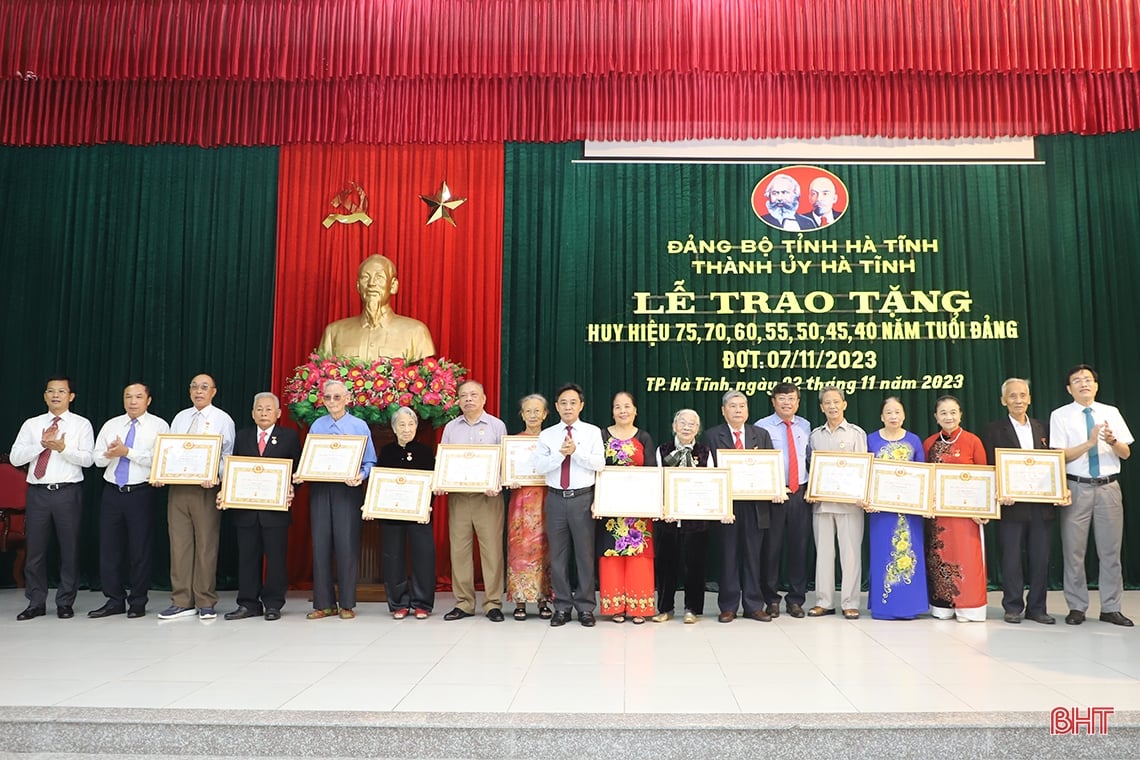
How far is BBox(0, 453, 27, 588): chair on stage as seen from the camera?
21.2 feet

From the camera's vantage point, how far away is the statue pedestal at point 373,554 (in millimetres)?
6082

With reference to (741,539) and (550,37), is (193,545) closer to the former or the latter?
(741,539)

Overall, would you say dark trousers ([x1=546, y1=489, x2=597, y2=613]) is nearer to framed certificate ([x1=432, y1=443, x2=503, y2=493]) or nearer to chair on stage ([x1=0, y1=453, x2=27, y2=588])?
framed certificate ([x1=432, y1=443, x2=503, y2=493])

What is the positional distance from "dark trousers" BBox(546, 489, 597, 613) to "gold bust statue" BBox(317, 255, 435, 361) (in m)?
1.93

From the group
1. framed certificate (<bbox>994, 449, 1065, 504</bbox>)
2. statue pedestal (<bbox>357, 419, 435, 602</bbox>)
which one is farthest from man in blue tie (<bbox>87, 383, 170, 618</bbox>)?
framed certificate (<bbox>994, 449, 1065, 504</bbox>)

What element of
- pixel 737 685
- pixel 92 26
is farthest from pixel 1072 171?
pixel 92 26

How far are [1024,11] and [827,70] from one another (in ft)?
4.66

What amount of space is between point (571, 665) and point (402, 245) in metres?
4.24

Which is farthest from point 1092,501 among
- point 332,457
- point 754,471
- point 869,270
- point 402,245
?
point 402,245

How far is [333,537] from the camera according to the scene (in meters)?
5.49

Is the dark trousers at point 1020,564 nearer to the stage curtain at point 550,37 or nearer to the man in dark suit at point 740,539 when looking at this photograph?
the man in dark suit at point 740,539

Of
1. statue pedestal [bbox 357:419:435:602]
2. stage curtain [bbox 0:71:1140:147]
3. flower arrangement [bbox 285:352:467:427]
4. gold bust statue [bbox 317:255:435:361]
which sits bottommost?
statue pedestal [bbox 357:419:435:602]

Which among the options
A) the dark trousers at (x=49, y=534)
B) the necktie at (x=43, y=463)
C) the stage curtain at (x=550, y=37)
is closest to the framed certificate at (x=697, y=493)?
the stage curtain at (x=550, y=37)

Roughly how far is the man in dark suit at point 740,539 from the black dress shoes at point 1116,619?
76.5 inches
